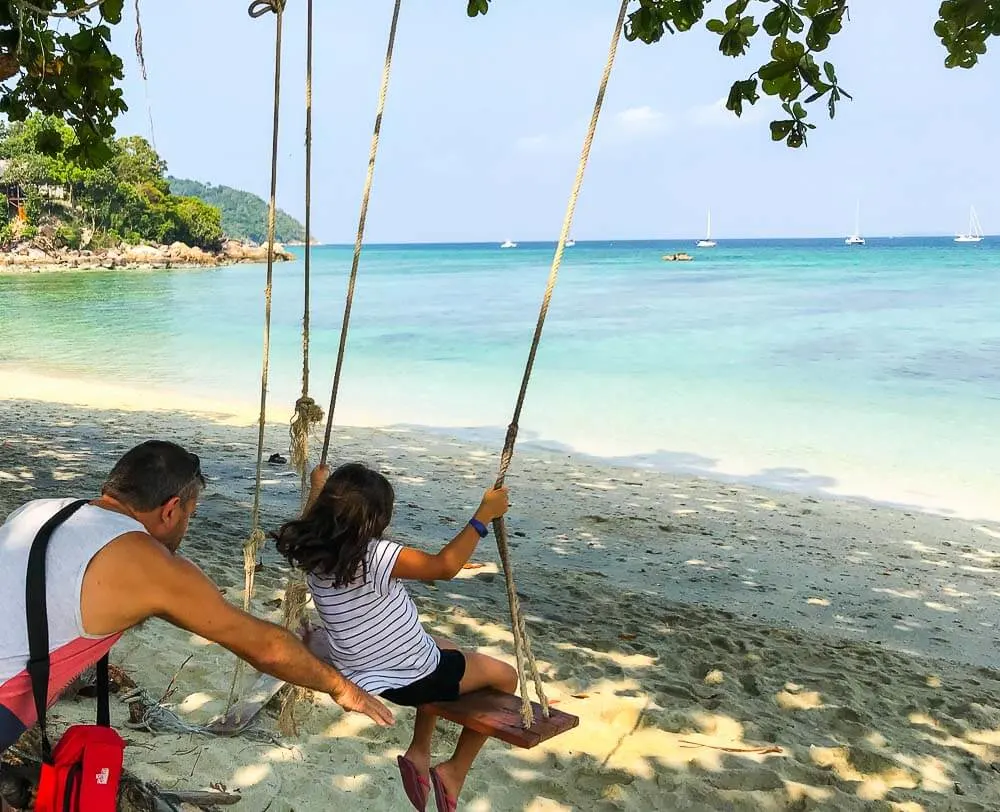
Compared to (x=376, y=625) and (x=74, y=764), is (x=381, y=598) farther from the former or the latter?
(x=74, y=764)

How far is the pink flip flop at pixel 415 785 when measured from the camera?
9.25 ft

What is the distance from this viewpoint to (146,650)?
393cm

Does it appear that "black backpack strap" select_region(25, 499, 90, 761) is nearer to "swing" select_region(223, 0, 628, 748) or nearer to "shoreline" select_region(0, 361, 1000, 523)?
"swing" select_region(223, 0, 628, 748)

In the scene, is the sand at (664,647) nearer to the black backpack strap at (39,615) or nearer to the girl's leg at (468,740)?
the girl's leg at (468,740)

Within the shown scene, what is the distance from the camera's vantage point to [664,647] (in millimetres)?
4660

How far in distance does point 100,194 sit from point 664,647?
62.3 m

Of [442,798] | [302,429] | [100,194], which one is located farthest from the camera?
[100,194]

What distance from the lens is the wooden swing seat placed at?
2547 mm

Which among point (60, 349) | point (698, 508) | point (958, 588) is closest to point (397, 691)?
point (958, 588)

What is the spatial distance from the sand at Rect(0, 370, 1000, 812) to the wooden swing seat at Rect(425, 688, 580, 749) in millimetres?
564

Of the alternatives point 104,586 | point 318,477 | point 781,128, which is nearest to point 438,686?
point 318,477

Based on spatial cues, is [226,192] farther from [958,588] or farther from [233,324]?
[958,588]

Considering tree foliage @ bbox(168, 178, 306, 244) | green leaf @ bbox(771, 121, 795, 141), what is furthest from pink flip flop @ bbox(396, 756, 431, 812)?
tree foliage @ bbox(168, 178, 306, 244)

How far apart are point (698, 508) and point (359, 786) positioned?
5.45 metres
